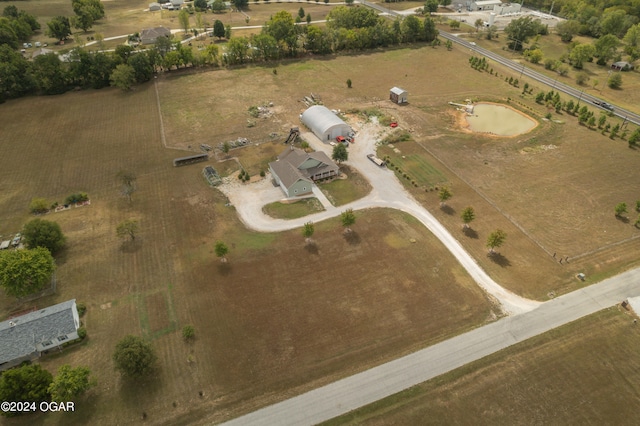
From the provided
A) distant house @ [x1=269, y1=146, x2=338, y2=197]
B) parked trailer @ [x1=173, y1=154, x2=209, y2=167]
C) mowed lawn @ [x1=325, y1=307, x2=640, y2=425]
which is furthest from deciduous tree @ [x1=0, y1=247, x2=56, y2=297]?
mowed lawn @ [x1=325, y1=307, x2=640, y2=425]

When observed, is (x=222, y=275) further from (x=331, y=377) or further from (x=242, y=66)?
(x=242, y=66)

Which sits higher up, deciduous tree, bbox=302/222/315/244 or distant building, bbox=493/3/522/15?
distant building, bbox=493/3/522/15

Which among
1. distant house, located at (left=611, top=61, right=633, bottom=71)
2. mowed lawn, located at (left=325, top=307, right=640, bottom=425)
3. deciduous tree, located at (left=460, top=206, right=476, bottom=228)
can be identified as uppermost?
distant house, located at (left=611, top=61, right=633, bottom=71)

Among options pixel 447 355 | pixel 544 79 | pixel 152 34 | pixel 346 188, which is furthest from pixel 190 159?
pixel 544 79

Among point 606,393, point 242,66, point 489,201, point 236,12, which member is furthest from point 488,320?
point 236,12

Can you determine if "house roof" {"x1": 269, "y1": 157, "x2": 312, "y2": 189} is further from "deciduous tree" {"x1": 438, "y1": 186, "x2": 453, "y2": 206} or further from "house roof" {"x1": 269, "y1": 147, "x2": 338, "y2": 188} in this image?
"deciduous tree" {"x1": 438, "y1": 186, "x2": 453, "y2": 206}

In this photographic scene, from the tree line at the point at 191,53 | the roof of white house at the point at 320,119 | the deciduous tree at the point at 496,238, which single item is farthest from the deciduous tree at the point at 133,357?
the tree line at the point at 191,53

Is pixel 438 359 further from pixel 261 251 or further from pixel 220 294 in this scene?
pixel 220 294
